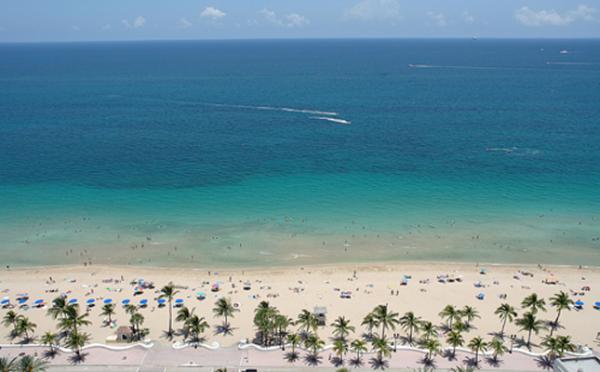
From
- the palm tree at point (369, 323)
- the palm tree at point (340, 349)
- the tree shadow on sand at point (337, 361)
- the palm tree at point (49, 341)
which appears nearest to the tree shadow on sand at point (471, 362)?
the palm tree at point (369, 323)

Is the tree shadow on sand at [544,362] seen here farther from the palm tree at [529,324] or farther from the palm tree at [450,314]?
the palm tree at [450,314]

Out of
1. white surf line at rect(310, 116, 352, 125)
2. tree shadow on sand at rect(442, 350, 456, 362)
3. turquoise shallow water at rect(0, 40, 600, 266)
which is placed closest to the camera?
tree shadow on sand at rect(442, 350, 456, 362)

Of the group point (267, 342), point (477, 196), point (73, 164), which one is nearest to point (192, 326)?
point (267, 342)

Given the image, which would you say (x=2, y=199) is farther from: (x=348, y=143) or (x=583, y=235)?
(x=583, y=235)

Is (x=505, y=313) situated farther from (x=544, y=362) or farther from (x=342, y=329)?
(x=342, y=329)

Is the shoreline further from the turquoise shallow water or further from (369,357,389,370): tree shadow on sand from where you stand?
(369,357,389,370): tree shadow on sand

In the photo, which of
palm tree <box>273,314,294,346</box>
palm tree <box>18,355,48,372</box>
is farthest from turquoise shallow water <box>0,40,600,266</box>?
palm tree <box>18,355,48,372</box>
